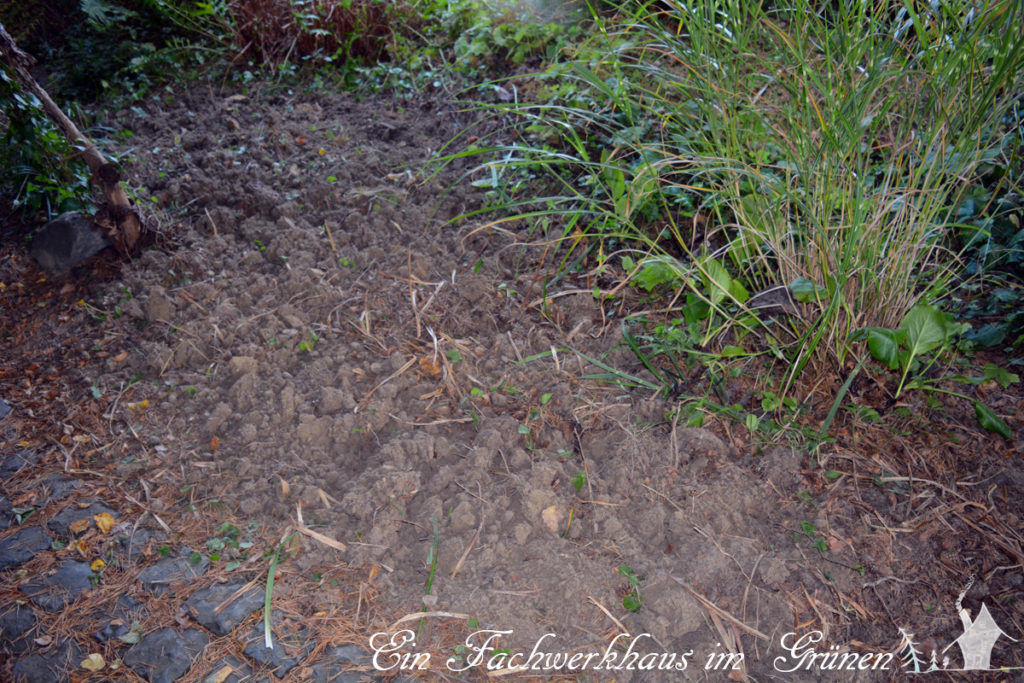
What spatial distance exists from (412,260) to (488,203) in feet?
1.39

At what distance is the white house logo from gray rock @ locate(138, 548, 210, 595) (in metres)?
1.73

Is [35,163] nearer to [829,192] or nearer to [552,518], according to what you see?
[552,518]

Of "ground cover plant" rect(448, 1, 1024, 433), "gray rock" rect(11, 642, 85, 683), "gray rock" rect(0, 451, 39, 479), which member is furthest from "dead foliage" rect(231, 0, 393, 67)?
"gray rock" rect(11, 642, 85, 683)

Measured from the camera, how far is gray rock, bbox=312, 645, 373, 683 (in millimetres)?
1495

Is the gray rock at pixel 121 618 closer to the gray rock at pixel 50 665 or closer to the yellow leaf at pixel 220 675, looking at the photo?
the gray rock at pixel 50 665

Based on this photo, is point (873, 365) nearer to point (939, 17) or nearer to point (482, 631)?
point (939, 17)

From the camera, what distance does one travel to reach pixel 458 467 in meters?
1.85

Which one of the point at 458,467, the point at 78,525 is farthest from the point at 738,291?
the point at 78,525

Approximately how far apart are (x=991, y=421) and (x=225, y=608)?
2.10 metres

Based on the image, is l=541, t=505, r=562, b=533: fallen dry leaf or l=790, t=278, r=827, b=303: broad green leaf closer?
l=541, t=505, r=562, b=533: fallen dry leaf

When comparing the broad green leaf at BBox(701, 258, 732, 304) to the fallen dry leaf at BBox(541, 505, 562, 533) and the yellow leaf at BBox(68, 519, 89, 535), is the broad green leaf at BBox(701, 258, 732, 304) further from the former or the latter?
the yellow leaf at BBox(68, 519, 89, 535)

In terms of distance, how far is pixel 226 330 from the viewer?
229 cm

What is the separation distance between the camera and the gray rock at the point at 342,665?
1.50 m

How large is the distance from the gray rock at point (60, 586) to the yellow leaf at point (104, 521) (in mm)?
100
